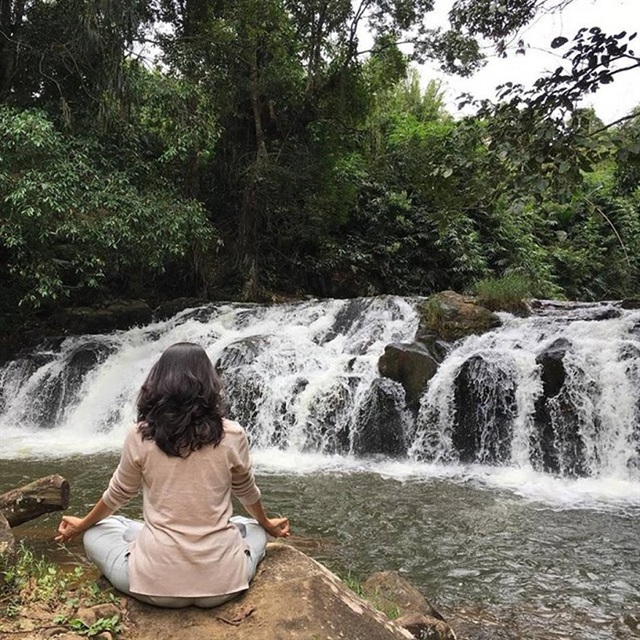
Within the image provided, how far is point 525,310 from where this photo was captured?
1180cm

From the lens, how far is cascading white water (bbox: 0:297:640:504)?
313 inches

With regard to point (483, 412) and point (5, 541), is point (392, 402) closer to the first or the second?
point (483, 412)

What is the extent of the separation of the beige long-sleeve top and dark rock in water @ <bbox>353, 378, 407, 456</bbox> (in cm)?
655

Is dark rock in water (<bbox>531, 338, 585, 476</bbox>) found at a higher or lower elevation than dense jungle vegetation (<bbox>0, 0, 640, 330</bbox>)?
lower

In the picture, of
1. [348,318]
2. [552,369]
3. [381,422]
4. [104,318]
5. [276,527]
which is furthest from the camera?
[104,318]

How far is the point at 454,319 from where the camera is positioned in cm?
1036

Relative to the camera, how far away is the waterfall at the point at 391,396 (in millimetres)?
8133

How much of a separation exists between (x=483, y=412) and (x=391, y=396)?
50.7 inches

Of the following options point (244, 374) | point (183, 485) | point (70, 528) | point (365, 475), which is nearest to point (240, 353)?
point (244, 374)

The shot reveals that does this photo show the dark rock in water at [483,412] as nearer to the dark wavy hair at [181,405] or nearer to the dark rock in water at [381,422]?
the dark rock in water at [381,422]

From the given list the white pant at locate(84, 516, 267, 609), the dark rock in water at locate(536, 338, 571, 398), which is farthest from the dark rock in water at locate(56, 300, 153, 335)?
the white pant at locate(84, 516, 267, 609)

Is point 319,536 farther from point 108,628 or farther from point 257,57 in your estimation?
point 257,57

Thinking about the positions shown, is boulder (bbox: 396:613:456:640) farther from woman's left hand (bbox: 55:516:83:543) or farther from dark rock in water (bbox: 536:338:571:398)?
dark rock in water (bbox: 536:338:571:398)

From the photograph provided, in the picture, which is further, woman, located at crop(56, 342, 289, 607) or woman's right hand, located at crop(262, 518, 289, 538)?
woman's right hand, located at crop(262, 518, 289, 538)
